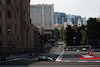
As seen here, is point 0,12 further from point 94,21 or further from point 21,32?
point 94,21

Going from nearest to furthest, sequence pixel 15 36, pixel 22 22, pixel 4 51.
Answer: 1. pixel 4 51
2. pixel 15 36
3. pixel 22 22

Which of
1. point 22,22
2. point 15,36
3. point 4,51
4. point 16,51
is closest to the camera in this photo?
point 4,51

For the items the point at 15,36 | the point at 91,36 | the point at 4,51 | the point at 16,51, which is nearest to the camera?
the point at 4,51

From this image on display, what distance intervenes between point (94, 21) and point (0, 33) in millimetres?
64866

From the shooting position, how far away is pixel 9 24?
55.2 metres

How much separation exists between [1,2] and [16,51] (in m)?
20.2

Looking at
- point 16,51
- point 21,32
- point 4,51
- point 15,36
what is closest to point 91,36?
point 21,32

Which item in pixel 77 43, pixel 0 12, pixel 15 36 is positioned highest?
pixel 0 12

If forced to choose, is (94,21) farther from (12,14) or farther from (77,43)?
(12,14)

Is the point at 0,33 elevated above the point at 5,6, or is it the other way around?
the point at 5,6

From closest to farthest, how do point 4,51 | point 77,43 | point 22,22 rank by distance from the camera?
point 4,51, point 22,22, point 77,43

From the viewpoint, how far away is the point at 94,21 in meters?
102

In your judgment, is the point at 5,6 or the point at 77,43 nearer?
the point at 5,6

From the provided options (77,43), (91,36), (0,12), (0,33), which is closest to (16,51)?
(0,33)
